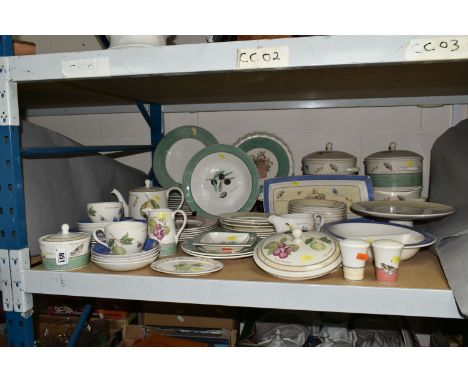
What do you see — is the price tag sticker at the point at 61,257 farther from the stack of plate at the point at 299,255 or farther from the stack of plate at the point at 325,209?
the stack of plate at the point at 325,209

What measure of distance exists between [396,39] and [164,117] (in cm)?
113

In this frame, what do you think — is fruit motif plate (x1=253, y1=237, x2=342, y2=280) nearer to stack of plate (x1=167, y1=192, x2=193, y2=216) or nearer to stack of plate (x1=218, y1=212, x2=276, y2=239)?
stack of plate (x1=218, y1=212, x2=276, y2=239)

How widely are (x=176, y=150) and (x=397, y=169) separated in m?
0.77

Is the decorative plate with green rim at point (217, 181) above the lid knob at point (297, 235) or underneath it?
above

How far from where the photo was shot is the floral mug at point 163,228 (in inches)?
36.2

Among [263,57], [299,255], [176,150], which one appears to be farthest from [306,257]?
[176,150]

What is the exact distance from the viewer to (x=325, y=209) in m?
1.06

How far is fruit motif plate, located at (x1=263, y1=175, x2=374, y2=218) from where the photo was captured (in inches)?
46.3

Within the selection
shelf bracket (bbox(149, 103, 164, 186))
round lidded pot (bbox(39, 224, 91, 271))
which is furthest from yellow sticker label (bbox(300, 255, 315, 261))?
shelf bracket (bbox(149, 103, 164, 186))

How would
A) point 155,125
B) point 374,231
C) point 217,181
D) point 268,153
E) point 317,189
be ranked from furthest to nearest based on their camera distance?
point 155,125
point 268,153
point 217,181
point 317,189
point 374,231

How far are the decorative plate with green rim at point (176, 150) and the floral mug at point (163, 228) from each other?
1.78 feet

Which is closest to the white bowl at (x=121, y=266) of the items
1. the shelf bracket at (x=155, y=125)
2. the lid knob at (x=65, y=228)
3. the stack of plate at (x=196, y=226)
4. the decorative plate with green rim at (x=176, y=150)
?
the lid knob at (x=65, y=228)

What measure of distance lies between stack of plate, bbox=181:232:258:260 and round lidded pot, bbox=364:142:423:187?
0.48m

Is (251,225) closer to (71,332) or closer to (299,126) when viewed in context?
(299,126)
